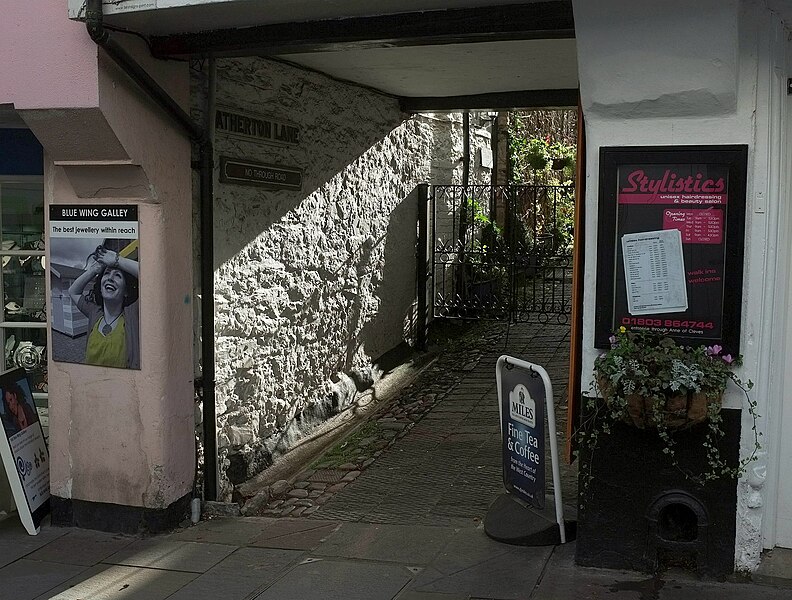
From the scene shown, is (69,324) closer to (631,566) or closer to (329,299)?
(329,299)

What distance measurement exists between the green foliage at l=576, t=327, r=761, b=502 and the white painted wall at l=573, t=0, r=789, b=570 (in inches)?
6.2

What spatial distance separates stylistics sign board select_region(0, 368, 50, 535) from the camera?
5.44 meters

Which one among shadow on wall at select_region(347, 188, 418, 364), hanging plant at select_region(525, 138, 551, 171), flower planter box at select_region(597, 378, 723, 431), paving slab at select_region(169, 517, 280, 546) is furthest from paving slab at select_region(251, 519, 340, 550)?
hanging plant at select_region(525, 138, 551, 171)

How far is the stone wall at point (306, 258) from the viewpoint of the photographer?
6059 millimetres

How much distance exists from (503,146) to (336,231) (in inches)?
254

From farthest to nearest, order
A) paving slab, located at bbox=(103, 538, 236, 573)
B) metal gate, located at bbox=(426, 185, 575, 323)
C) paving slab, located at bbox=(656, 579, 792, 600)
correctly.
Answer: metal gate, located at bbox=(426, 185, 575, 323), paving slab, located at bbox=(103, 538, 236, 573), paving slab, located at bbox=(656, 579, 792, 600)

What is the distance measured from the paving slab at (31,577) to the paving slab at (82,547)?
7cm

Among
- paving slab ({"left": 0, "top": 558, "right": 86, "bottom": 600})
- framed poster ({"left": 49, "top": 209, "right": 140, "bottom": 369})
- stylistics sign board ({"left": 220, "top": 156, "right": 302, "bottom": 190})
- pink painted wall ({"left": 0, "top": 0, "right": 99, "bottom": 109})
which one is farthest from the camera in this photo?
stylistics sign board ({"left": 220, "top": 156, "right": 302, "bottom": 190})

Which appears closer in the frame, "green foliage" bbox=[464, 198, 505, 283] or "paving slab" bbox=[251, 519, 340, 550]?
"paving slab" bbox=[251, 519, 340, 550]

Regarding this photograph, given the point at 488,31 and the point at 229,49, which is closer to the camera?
the point at 488,31

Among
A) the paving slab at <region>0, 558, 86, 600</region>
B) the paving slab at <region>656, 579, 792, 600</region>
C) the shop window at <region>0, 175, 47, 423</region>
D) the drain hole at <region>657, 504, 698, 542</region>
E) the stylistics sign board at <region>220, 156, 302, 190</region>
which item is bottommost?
the paving slab at <region>0, 558, 86, 600</region>

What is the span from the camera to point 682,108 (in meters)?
4.14

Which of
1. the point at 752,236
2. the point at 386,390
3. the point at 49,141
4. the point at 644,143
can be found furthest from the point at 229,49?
the point at 386,390

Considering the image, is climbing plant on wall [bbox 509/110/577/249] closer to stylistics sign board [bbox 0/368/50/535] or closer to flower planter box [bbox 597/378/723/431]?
stylistics sign board [bbox 0/368/50/535]
